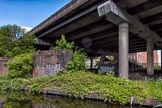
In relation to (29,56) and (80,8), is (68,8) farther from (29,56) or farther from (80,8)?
(29,56)

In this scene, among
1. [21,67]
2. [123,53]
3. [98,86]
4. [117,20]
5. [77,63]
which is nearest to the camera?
[98,86]

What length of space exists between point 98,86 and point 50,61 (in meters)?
6.60

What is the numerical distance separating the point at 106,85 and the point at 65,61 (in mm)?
5686

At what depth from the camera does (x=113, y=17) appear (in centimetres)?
1664

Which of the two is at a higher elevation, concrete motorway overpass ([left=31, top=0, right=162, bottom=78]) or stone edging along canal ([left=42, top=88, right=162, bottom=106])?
concrete motorway overpass ([left=31, top=0, right=162, bottom=78])

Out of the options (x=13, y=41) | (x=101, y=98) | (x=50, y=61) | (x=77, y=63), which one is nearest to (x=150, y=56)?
(x=77, y=63)

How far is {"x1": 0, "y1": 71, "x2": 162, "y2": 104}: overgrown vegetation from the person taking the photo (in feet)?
30.3

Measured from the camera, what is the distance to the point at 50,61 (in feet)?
54.5

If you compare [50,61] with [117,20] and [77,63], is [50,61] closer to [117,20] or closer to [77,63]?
[77,63]

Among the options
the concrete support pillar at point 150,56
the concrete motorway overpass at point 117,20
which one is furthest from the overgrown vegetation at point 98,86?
the concrete support pillar at point 150,56

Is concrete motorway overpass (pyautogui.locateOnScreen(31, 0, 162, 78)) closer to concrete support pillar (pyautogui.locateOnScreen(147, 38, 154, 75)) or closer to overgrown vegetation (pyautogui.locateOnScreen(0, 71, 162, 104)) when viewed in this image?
concrete support pillar (pyautogui.locateOnScreen(147, 38, 154, 75))

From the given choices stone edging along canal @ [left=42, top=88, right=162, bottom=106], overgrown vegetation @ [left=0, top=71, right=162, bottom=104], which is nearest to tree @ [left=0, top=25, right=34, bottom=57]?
overgrown vegetation @ [left=0, top=71, right=162, bottom=104]

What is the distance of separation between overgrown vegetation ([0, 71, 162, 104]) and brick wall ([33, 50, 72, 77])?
2242 millimetres

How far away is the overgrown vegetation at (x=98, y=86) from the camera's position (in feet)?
30.3
